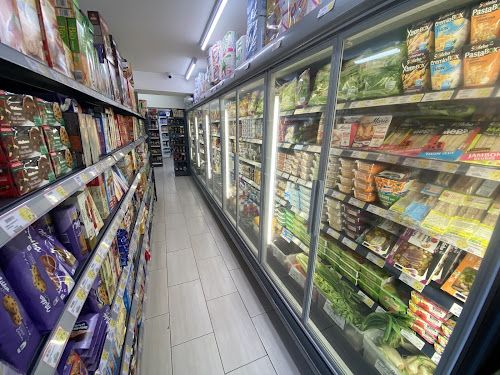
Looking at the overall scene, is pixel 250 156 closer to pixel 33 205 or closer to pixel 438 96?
pixel 438 96

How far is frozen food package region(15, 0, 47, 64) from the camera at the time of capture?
630 mm

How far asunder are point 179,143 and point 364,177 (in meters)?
6.83

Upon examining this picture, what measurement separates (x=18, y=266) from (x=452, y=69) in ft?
5.45

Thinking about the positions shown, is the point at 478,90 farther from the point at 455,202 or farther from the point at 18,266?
the point at 18,266

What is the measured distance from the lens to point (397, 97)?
0.95 m

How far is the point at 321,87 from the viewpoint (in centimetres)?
139

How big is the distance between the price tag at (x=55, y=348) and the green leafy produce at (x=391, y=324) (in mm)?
1478

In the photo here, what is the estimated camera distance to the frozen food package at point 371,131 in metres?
1.12

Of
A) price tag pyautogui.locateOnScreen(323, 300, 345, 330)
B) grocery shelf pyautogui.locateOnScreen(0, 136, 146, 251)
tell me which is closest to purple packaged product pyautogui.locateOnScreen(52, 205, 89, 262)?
grocery shelf pyautogui.locateOnScreen(0, 136, 146, 251)

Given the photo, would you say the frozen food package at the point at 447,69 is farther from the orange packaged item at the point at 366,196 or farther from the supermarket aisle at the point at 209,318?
the supermarket aisle at the point at 209,318

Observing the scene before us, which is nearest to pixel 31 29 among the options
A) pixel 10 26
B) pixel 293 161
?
pixel 10 26

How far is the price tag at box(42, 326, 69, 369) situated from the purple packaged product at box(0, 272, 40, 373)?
0.03m

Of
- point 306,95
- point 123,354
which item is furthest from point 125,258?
point 306,95

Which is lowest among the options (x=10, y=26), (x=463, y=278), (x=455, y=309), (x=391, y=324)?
(x=391, y=324)
